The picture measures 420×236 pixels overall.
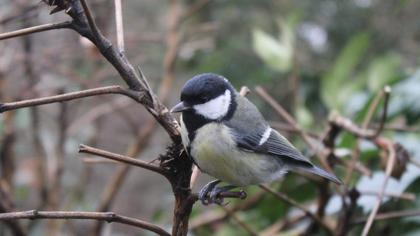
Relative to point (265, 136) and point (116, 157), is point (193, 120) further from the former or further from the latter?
point (116, 157)

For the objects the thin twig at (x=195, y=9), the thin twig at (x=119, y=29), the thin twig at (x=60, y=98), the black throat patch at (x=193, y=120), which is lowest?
the black throat patch at (x=193, y=120)

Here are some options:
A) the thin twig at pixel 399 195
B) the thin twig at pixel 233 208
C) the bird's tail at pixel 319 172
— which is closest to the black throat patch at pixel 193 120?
the bird's tail at pixel 319 172

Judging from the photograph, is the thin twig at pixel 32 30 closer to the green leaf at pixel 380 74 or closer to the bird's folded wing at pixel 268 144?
the bird's folded wing at pixel 268 144

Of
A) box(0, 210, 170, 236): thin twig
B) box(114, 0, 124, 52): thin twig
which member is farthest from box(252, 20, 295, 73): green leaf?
box(0, 210, 170, 236): thin twig

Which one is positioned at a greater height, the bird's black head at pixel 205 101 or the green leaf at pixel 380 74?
the bird's black head at pixel 205 101

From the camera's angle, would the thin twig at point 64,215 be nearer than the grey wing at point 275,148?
Yes

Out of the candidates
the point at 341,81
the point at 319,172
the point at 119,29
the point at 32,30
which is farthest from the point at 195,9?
the point at 32,30

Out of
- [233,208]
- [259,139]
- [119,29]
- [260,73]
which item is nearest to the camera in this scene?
[119,29]

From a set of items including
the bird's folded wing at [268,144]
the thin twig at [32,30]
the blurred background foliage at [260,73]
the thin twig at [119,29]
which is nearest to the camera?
the thin twig at [32,30]

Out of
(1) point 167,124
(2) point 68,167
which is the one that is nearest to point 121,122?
(2) point 68,167

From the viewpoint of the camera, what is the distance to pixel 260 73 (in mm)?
2297

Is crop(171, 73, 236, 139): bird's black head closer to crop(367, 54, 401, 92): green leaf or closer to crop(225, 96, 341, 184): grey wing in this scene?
crop(225, 96, 341, 184): grey wing

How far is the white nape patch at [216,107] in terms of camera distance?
1008 millimetres

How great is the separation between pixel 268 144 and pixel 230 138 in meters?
0.11
